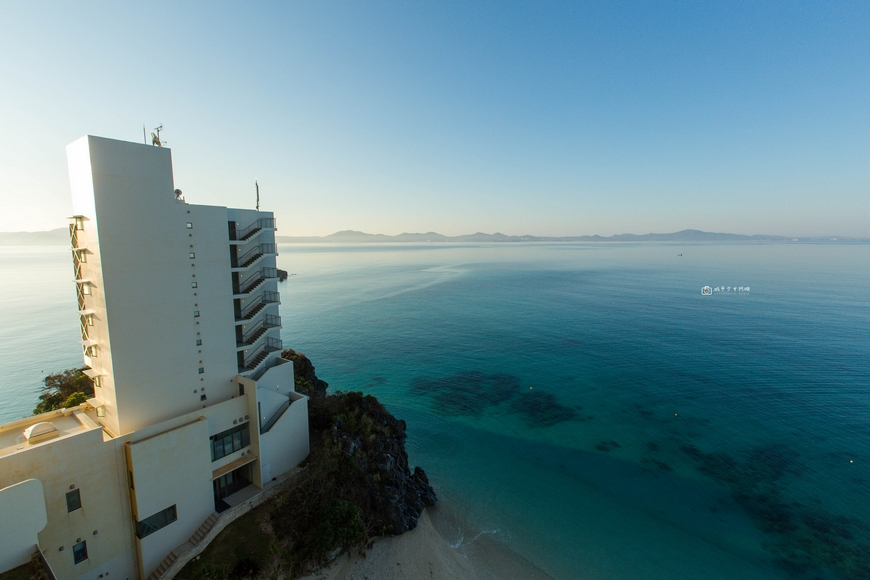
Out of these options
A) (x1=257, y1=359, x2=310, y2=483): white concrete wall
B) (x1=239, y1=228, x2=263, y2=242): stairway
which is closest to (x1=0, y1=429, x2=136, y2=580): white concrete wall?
(x1=257, y1=359, x2=310, y2=483): white concrete wall

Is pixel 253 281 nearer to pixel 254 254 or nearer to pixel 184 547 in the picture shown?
pixel 254 254

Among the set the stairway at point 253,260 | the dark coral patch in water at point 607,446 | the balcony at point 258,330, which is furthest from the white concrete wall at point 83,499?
the dark coral patch in water at point 607,446

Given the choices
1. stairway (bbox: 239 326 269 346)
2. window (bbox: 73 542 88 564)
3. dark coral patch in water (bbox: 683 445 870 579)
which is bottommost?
dark coral patch in water (bbox: 683 445 870 579)

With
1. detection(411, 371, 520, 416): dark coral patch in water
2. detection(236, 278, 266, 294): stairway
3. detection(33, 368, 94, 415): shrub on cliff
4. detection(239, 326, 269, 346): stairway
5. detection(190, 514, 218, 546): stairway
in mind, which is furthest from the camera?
detection(411, 371, 520, 416): dark coral patch in water

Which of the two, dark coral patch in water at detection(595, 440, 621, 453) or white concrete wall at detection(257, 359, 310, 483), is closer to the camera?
white concrete wall at detection(257, 359, 310, 483)

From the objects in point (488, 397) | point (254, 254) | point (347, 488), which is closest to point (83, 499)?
point (347, 488)

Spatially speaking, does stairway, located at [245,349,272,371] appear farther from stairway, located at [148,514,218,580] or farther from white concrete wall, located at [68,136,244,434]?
stairway, located at [148,514,218,580]

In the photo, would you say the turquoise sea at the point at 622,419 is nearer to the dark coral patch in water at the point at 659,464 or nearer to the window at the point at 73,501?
the dark coral patch in water at the point at 659,464
